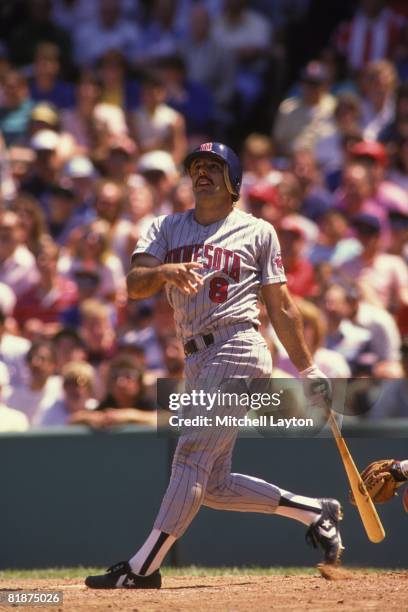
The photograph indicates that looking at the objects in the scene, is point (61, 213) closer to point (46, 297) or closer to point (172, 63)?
point (46, 297)

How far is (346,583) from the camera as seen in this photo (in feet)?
19.4

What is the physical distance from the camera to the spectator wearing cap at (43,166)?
37.5 feet

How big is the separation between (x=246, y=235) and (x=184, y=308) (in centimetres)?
43

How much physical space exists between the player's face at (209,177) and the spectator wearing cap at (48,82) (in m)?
6.90

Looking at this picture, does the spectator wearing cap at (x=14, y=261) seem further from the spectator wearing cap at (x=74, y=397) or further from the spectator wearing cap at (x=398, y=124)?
the spectator wearing cap at (x=398, y=124)

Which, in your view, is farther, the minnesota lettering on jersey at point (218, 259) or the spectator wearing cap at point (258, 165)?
the spectator wearing cap at point (258, 165)

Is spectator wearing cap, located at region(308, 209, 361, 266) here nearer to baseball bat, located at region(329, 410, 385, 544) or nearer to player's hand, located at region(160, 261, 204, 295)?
baseball bat, located at region(329, 410, 385, 544)

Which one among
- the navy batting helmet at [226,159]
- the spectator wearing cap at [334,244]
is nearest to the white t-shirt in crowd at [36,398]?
the spectator wearing cap at [334,244]

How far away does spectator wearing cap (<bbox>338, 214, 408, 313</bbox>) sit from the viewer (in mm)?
9555

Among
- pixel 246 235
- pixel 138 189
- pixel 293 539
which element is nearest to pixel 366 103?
pixel 138 189

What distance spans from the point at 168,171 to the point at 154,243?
5.39m

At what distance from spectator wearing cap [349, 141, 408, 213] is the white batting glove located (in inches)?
190

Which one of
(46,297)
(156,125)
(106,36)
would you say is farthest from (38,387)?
(106,36)

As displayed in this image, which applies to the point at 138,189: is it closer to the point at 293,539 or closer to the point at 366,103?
the point at 366,103
